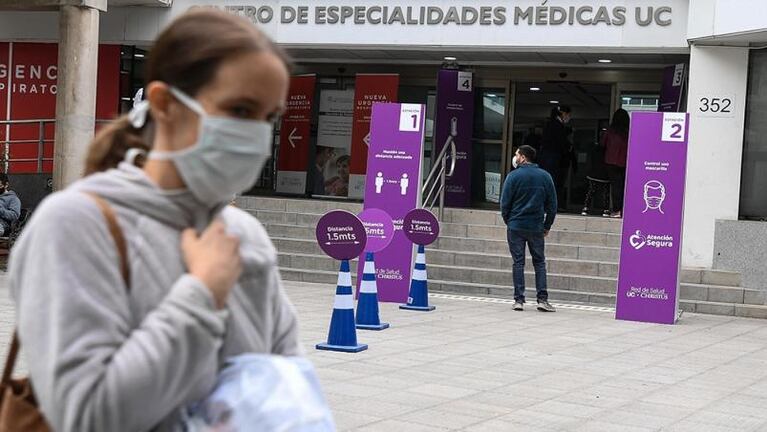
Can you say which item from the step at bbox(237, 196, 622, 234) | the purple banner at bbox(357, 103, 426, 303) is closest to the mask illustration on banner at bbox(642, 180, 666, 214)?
the purple banner at bbox(357, 103, 426, 303)

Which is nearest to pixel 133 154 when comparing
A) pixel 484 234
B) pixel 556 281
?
pixel 556 281

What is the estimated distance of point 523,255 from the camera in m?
12.5

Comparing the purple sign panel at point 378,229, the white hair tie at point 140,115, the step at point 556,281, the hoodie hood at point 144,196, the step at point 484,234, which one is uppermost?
the white hair tie at point 140,115

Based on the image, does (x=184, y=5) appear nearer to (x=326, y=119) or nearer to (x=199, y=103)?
(x=326, y=119)

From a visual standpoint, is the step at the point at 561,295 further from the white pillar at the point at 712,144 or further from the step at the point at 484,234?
the step at the point at 484,234

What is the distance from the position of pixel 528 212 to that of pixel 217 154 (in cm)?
1084

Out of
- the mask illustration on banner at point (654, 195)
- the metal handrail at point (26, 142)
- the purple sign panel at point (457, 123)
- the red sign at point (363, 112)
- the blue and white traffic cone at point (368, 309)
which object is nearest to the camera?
the blue and white traffic cone at point (368, 309)

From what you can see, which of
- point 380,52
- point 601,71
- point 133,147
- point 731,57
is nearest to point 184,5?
point 380,52

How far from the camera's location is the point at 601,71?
1925 centimetres

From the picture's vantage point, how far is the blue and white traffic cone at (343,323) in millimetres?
8742

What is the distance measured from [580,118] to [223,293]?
1906cm

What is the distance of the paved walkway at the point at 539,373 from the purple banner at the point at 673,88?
5617 mm

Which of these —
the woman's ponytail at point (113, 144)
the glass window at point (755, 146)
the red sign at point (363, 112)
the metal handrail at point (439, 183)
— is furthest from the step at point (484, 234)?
the woman's ponytail at point (113, 144)

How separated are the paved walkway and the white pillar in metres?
2.71
